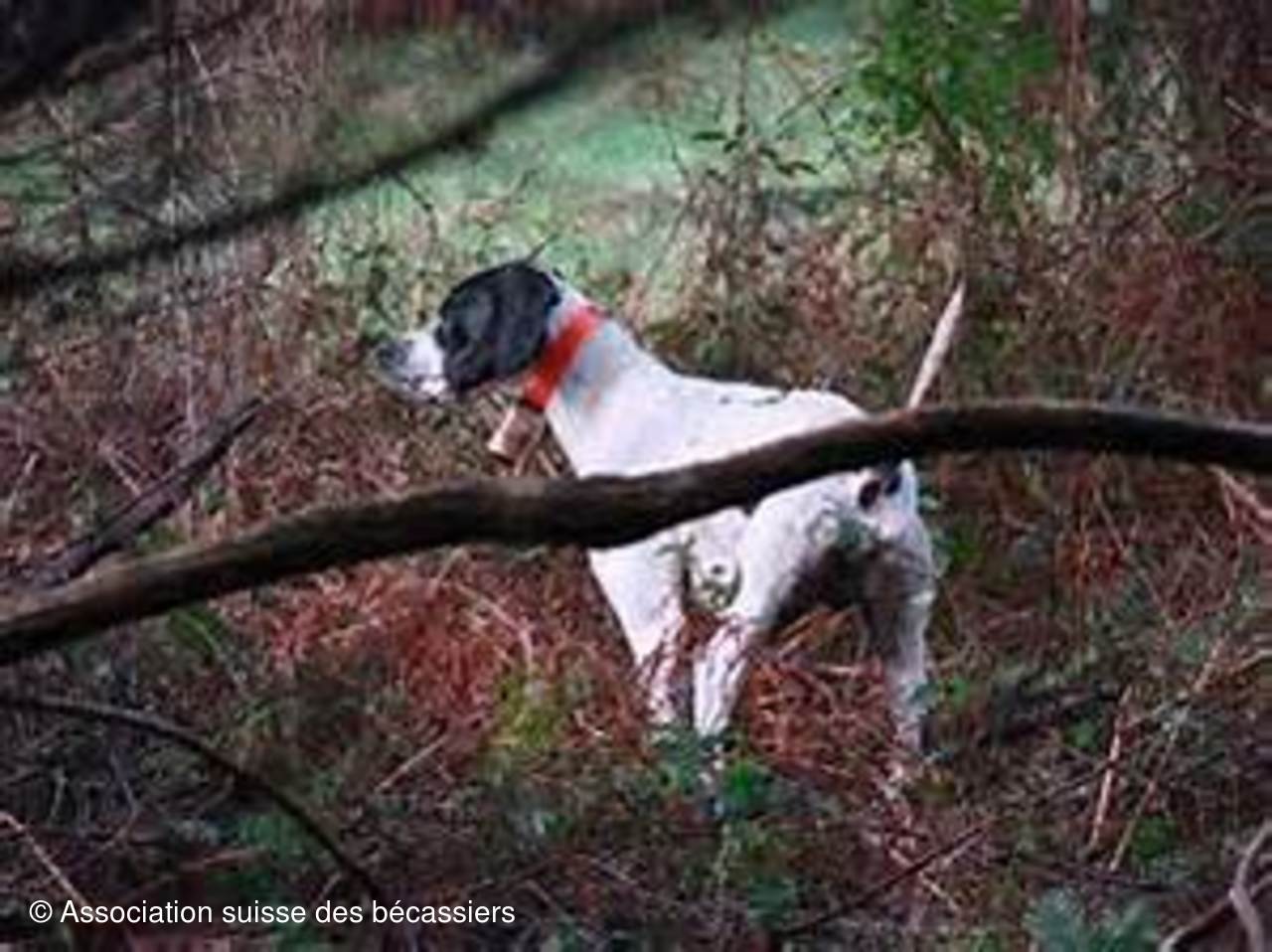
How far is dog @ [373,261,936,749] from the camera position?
5.40 m

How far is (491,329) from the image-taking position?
235 inches

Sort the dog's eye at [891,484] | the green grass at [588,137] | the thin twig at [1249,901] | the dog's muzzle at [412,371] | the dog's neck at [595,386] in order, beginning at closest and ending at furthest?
the thin twig at [1249,901] → the green grass at [588,137] → the dog's eye at [891,484] → the dog's neck at [595,386] → the dog's muzzle at [412,371]

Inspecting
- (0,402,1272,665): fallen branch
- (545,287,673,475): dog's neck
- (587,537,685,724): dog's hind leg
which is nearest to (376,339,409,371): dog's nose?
(545,287,673,475): dog's neck

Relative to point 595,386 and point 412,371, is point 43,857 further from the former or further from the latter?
point 412,371

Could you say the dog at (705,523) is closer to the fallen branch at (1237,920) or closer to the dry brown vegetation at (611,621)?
the dry brown vegetation at (611,621)

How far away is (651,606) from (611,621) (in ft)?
1.52

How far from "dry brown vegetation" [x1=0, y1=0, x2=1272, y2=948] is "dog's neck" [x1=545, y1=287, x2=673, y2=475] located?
0.34 meters

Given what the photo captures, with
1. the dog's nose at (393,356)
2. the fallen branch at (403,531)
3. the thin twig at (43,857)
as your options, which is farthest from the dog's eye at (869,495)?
the fallen branch at (403,531)

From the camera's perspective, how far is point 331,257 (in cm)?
707

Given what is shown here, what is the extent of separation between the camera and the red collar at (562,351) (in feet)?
19.4

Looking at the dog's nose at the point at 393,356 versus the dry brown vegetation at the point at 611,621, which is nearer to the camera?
the dry brown vegetation at the point at 611,621

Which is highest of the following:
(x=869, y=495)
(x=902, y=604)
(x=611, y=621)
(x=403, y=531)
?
(x=403, y=531)

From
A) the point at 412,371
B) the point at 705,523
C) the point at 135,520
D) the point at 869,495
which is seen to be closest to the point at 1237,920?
the point at 135,520

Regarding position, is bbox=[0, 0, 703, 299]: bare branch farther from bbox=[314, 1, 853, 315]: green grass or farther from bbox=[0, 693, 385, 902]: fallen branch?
bbox=[0, 693, 385, 902]: fallen branch
